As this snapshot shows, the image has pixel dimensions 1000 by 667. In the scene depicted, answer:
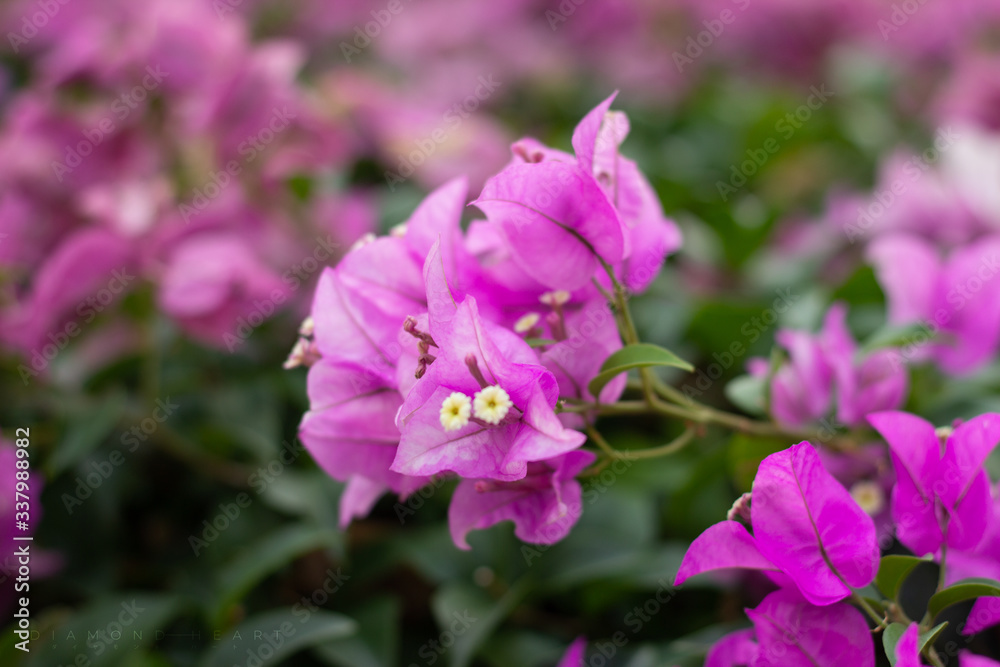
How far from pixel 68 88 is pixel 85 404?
42 centimetres

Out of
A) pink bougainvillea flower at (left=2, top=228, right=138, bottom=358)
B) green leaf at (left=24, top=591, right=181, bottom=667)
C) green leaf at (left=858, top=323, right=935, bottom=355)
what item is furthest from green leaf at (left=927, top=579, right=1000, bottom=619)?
pink bougainvillea flower at (left=2, top=228, right=138, bottom=358)

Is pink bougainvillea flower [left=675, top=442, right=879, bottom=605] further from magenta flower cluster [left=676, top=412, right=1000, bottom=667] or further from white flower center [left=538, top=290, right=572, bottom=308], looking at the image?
white flower center [left=538, top=290, right=572, bottom=308]

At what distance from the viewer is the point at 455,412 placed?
1.35 feet

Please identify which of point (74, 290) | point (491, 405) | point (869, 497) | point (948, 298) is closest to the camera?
point (491, 405)

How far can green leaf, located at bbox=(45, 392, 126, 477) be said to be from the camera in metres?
0.72

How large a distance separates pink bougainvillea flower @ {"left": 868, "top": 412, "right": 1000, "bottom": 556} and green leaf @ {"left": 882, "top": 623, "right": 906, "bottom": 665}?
0.22 ft

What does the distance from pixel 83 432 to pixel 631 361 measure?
57cm

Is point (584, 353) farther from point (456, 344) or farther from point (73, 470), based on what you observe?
point (73, 470)

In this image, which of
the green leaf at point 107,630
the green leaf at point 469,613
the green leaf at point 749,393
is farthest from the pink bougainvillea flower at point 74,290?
the green leaf at point 749,393

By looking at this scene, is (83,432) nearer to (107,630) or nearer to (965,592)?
(107,630)

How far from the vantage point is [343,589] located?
728mm

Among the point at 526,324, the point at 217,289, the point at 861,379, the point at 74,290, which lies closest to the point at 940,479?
the point at 861,379

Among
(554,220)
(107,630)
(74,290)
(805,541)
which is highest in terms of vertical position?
(554,220)

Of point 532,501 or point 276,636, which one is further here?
point 276,636
